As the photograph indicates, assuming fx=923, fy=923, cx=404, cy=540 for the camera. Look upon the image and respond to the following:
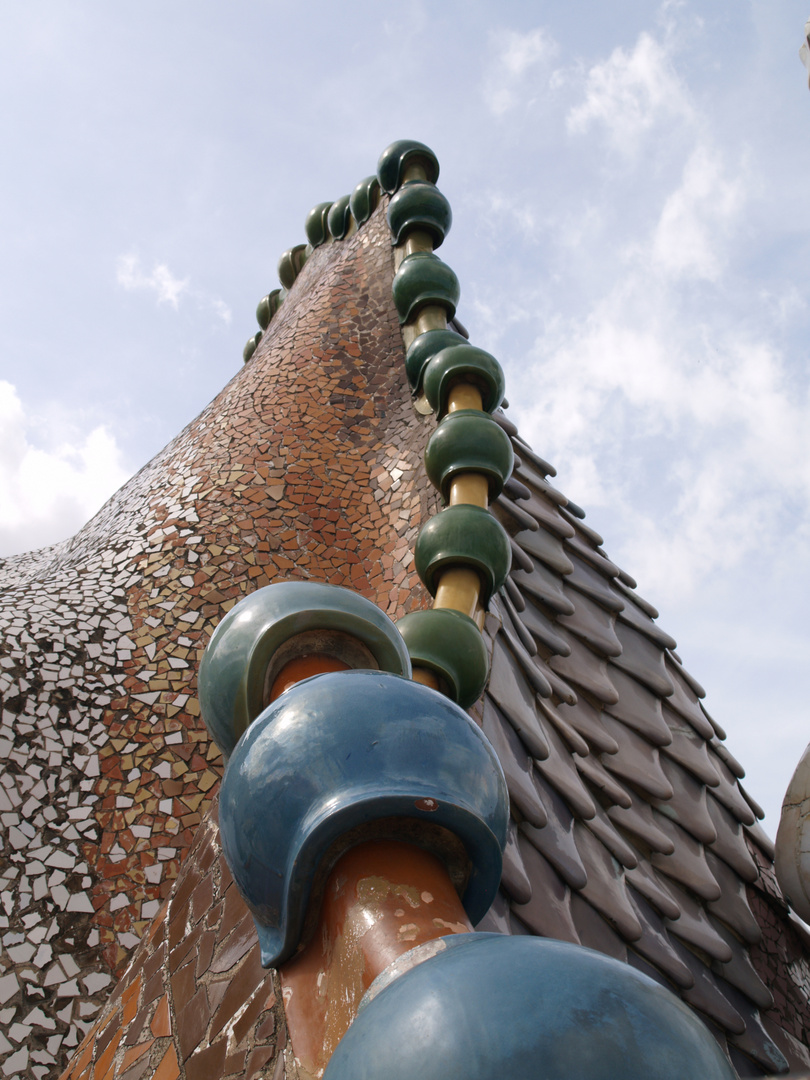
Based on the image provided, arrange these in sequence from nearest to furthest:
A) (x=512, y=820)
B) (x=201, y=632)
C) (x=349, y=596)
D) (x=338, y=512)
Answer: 1. (x=349, y=596)
2. (x=512, y=820)
3. (x=201, y=632)
4. (x=338, y=512)

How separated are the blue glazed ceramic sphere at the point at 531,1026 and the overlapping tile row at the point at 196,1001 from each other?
519 millimetres

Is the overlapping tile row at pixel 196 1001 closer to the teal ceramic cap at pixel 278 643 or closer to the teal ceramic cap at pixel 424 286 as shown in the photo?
the teal ceramic cap at pixel 278 643

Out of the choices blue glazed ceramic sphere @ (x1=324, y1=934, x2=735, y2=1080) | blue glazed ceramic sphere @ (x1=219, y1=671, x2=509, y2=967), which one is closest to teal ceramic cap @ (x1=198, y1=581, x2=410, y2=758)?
blue glazed ceramic sphere @ (x1=219, y1=671, x2=509, y2=967)

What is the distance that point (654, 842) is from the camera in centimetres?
206

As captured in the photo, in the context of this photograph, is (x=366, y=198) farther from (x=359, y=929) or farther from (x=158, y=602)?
(x=359, y=929)

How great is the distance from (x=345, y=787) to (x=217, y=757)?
4.41ft

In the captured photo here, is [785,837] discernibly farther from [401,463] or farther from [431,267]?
[431,267]

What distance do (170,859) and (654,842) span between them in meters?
1.08

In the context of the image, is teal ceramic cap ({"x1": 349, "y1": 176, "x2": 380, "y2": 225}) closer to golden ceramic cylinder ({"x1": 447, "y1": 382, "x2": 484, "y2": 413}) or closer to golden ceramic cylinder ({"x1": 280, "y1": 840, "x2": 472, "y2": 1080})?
golden ceramic cylinder ({"x1": 447, "y1": 382, "x2": 484, "y2": 413})

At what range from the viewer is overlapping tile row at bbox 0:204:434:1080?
1883mm

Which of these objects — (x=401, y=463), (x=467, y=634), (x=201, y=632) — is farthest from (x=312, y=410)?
(x=467, y=634)

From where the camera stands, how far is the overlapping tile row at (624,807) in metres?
1.72

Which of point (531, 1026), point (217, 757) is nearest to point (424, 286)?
point (217, 757)

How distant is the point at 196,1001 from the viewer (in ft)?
4.42
